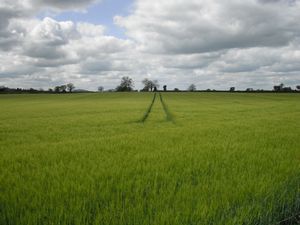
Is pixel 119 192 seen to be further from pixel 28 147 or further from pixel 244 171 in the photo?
pixel 28 147

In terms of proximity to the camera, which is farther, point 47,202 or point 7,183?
point 7,183

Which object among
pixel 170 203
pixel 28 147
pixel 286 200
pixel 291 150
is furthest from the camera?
pixel 28 147

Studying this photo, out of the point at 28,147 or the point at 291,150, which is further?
the point at 28,147

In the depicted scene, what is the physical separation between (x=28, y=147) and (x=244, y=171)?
659cm

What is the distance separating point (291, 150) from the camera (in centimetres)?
759

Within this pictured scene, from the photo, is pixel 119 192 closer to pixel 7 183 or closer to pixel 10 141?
pixel 7 183

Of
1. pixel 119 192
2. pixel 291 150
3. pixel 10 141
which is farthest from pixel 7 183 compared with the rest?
pixel 291 150

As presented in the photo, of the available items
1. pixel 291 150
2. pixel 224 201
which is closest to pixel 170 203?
pixel 224 201

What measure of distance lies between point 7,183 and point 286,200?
15.5ft

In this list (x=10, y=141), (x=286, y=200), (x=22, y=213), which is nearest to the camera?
(x=22, y=213)

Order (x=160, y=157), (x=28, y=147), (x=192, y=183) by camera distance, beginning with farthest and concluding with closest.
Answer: (x=28, y=147) → (x=160, y=157) → (x=192, y=183)

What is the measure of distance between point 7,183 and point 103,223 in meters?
2.46

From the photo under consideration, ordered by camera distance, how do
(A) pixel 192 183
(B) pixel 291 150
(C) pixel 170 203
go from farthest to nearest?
(B) pixel 291 150 < (A) pixel 192 183 < (C) pixel 170 203

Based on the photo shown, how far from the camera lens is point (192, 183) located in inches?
185
